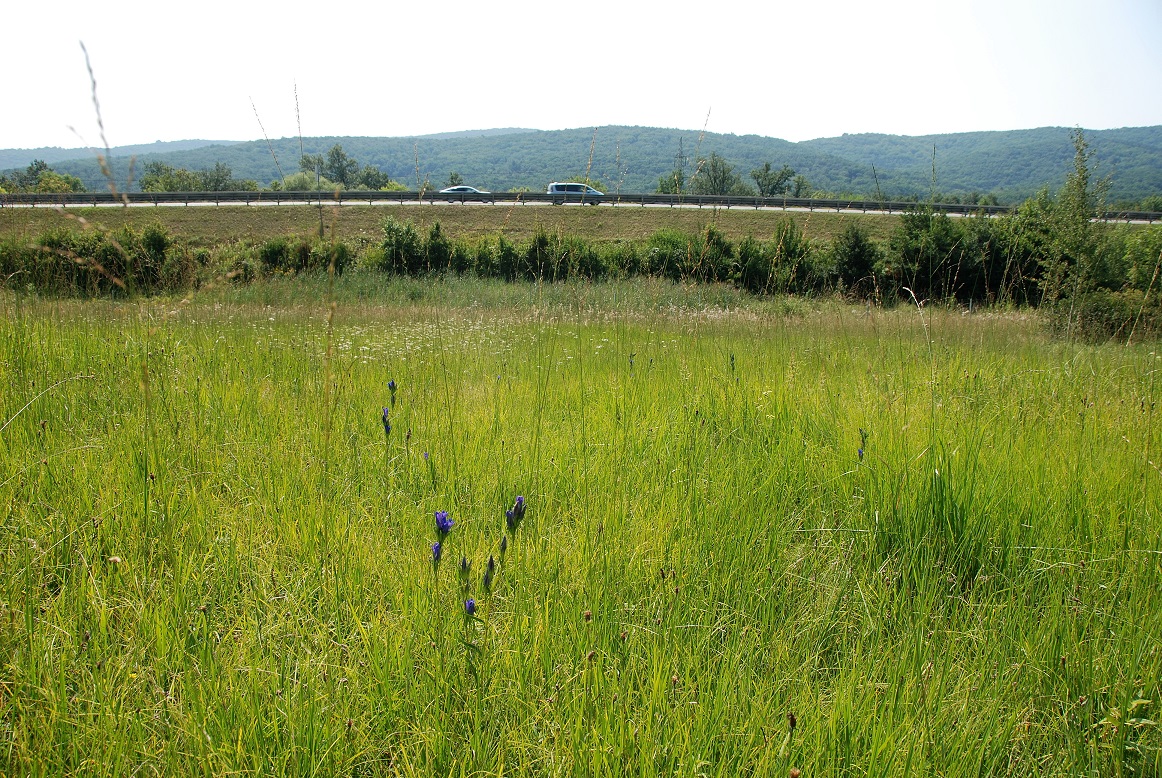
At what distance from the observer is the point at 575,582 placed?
193 centimetres

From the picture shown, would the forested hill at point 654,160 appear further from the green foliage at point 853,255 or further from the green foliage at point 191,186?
the green foliage at point 853,255

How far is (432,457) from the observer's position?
2.78 metres

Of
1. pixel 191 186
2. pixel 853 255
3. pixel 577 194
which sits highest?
pixel 191 186

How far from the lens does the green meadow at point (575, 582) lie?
54.7 inches

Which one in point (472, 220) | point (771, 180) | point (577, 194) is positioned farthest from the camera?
point (771, 180)

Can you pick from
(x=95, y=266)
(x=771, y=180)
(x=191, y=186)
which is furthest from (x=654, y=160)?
(x=95, y=266)

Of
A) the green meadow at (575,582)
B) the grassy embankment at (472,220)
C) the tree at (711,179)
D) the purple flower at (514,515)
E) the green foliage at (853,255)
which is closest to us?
the green meadow at (575,582)

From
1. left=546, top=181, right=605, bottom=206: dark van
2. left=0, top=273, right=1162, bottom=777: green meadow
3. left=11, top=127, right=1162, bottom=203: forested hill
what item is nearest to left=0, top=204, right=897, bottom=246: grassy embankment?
left=546, top=181, right=605, bottom=206: dark van

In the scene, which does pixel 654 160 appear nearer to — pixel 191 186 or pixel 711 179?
pixel 191 186

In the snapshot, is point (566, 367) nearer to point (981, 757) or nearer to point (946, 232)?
point (981, 757)

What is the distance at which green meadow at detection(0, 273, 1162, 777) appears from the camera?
1.39m

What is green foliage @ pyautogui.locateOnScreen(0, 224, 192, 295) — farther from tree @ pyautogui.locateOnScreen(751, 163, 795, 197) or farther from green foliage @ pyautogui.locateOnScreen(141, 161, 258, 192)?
tree @ pyautogui.locateOnScreen(751, 163, 795, 197)

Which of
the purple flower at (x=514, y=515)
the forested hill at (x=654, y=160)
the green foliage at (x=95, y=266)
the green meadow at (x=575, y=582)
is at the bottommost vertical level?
the green meadow at (x=575, y=582)

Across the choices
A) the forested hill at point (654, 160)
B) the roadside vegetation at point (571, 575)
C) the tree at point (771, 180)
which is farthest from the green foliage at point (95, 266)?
the forested hill at point (654, 160)
